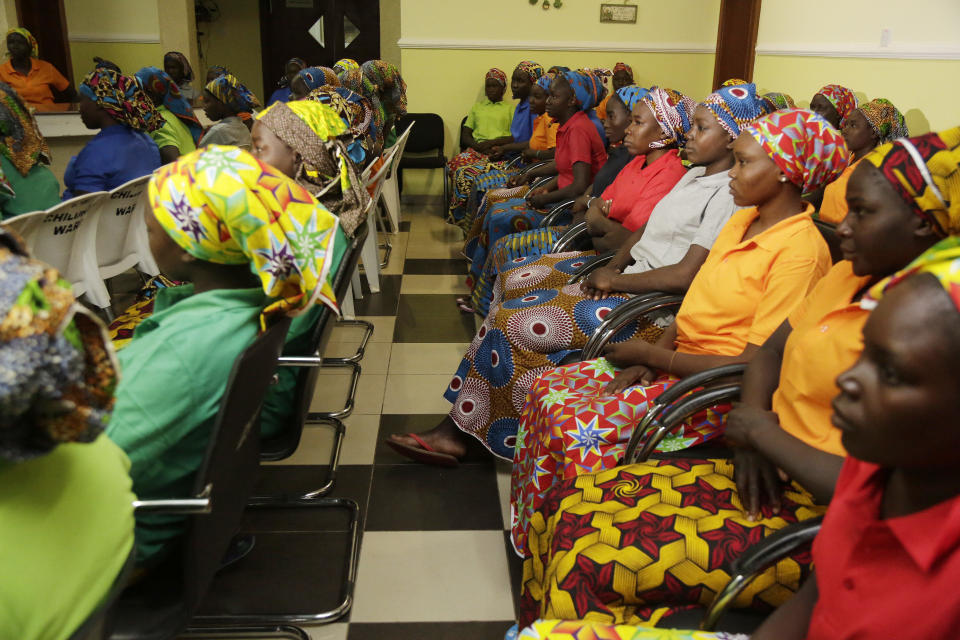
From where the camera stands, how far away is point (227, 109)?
4.79 m

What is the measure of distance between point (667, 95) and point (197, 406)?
2.41 metres

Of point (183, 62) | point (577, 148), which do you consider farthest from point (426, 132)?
point (577, 148)

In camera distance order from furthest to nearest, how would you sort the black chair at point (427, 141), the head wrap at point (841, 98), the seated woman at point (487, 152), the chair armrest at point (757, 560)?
the black chair at point (427, 141) → the seated woman at point (487, 152) → the head wrap at point (841, 98) → the chair armrest at point (757, 560)

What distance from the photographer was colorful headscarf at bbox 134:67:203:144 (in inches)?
179

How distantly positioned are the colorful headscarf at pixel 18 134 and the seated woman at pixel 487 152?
3.00 m

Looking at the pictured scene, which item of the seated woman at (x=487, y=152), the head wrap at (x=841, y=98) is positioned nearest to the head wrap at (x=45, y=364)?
the head wrap at (x=841, y=98)

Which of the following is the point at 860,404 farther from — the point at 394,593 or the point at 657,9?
the point at 657,9

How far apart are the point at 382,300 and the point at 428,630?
2729 millimetres

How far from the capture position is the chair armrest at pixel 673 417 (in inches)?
61.9

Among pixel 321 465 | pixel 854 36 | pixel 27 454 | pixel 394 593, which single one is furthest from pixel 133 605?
pixel 854 36

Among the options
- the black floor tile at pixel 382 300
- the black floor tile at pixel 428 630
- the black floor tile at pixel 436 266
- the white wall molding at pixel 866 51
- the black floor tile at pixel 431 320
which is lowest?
the black floor tile at pixel 436 266

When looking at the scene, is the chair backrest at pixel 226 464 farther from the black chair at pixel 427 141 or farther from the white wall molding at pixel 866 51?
the black chair at pixel 427 141

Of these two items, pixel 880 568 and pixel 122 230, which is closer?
pixel 880 568

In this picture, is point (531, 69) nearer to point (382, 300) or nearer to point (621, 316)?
point (382, 300)
